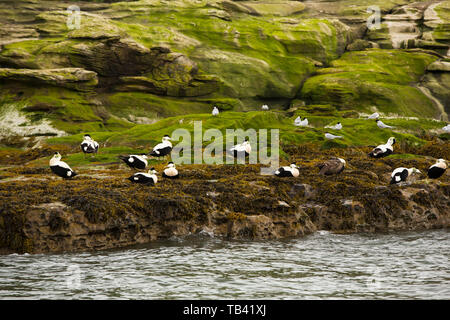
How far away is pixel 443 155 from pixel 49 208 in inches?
867

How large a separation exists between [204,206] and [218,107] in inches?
1238

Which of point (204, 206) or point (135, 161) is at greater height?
point (135, 161)

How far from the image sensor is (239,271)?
14516 mm

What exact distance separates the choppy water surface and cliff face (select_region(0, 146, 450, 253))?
0.61 meters

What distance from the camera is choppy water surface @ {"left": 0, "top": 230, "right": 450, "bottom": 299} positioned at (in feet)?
41.7

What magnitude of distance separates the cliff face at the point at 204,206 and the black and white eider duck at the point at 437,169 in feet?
1.38

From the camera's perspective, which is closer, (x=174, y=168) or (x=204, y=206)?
(x=204, y=206)

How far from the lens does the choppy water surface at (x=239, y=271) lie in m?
12.7

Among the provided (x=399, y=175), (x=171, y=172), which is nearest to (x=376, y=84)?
(x=399, y=175)

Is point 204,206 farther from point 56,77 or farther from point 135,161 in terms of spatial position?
point 56,77

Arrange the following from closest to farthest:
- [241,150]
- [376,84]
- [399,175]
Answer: [399,175]
[241,150]
[376,84]

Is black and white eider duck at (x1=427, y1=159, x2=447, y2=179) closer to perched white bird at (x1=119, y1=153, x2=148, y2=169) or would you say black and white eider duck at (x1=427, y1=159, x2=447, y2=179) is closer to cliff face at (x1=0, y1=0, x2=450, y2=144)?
perched white bird at (x1=119, y1=153, x2=148, y2=169)

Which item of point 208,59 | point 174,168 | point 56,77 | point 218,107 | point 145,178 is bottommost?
point 145,178

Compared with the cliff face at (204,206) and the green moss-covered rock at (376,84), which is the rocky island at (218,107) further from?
the green moss-covered rock at (376,84)
